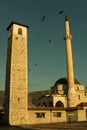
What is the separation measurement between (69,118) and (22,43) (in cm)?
1656

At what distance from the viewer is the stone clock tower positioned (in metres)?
36.7

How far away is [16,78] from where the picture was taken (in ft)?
124

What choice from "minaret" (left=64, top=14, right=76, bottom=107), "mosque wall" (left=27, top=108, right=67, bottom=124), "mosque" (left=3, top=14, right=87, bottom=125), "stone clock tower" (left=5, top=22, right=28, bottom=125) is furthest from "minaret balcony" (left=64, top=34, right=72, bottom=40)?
"mosque wall" (left=27, top=108, right=67, bottom=124)

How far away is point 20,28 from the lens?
41.5 m

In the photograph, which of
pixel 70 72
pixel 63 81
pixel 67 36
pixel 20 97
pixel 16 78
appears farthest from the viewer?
pixel 63 81

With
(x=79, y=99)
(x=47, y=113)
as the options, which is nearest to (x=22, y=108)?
(x=47, y=113)

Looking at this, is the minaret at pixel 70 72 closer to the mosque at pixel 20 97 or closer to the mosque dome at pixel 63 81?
the mosque at pixel 20 97

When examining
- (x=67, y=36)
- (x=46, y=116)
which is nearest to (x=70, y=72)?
(x=67, y=36)

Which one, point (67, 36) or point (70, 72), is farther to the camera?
point (67, 36)

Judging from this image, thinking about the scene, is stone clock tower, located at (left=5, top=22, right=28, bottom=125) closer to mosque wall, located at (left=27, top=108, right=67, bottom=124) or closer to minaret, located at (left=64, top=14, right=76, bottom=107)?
mosque wall, located at (left=27, top=108, right=67, bottom=124)

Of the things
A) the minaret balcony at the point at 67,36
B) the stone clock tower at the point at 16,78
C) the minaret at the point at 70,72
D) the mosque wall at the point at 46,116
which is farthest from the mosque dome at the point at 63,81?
the stone clock tower at the point at 16,78

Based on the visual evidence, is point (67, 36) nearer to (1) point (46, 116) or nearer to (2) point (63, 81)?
(2) point (63, 81)

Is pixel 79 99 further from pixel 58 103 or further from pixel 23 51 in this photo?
pixel 23 51

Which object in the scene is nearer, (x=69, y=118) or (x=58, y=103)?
(x=69, y=118)
